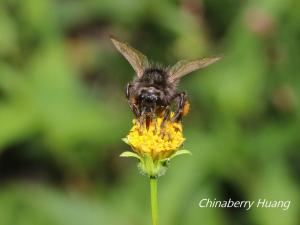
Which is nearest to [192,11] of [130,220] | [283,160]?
[283,160]

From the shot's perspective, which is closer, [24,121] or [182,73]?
[182,73]

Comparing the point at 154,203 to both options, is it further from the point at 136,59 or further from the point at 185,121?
the point at 185,121

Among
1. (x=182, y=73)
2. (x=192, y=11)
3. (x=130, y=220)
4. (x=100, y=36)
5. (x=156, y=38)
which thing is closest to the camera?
(x=182, y=73)

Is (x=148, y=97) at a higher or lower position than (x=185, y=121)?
lower

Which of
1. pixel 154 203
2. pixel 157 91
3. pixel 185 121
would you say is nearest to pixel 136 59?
pixel 157 91

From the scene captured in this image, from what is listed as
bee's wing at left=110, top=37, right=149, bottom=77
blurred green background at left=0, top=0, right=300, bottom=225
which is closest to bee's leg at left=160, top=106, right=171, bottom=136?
bee's wing at left=110, top=37, right=149, bottom=77

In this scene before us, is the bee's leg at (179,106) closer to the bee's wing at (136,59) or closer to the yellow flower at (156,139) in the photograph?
the yellow flower at (156,139)

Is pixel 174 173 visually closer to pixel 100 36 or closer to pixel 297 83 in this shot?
pixel 297 83
